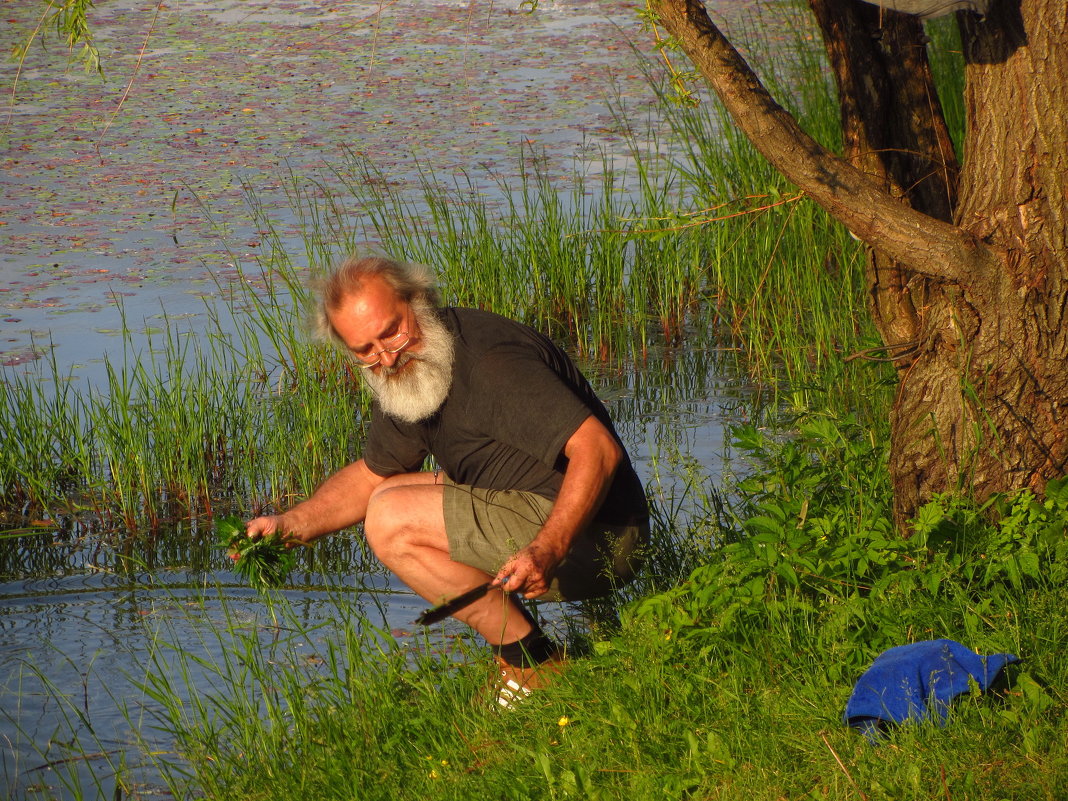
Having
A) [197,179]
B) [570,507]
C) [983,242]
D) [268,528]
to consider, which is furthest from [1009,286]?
[197,179]

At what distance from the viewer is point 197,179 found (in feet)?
32.1

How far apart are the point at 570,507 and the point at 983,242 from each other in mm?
1407

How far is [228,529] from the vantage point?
12.6 ft

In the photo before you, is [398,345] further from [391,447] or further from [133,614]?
[133,614]

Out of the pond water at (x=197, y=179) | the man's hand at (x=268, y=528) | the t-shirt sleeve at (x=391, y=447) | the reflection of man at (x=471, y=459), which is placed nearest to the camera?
the reflection of man at (x=471, y=459)

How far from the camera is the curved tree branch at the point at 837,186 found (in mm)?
3490

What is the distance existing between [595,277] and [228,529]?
3.61 metres

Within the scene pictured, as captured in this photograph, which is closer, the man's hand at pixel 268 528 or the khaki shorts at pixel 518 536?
the khaki shorts at pixel 518 536

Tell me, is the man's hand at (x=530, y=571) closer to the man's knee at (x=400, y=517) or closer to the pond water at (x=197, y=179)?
the man's knee at (x=400, y=517)

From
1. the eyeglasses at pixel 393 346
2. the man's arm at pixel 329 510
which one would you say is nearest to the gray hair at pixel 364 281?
the eyeglasses at pixel 393 346

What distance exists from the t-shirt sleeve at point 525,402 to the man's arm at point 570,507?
5 cm

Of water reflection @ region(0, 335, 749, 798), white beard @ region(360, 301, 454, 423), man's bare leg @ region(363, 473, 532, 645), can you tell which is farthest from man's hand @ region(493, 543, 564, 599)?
white beard @ region(360, 301, 454, 423)

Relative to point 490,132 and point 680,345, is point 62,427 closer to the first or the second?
point 680,345

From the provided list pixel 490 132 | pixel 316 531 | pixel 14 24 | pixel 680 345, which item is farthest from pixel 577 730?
pixel 14 24
